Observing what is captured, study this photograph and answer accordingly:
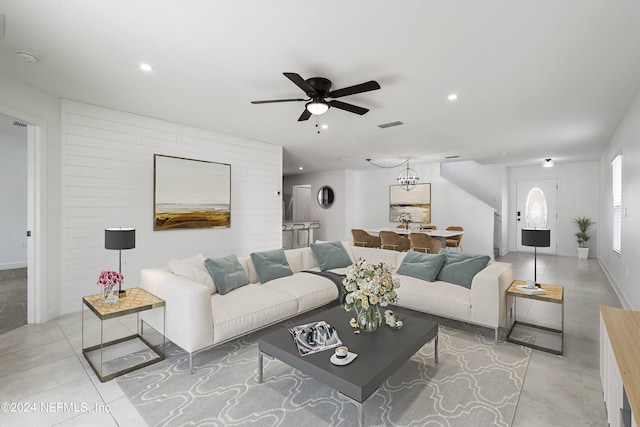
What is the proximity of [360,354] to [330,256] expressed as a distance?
2298mm

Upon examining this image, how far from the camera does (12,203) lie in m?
6.15

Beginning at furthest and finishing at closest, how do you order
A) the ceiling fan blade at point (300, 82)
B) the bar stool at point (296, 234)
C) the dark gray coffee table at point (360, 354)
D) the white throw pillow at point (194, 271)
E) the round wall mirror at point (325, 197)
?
the round wall mirror at point (325, 197) → the bar stool at point (296, 234) → the white throw pillow at point (194, 271) → the ceiling fan blade at point (300, 82) → the dark gray coffee table at point (360, 354)

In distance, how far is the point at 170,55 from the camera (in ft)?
8.58

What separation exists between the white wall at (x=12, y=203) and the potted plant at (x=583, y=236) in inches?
506

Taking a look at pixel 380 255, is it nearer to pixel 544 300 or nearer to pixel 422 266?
pixel 422 266

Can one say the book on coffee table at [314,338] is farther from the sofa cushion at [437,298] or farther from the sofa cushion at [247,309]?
the sofa cushion at [437,298]

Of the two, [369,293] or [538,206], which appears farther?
[538,206]

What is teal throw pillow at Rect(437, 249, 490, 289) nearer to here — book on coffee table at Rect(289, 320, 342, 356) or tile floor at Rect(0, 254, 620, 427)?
tile floor at Rect(0, 254, 620, 427)

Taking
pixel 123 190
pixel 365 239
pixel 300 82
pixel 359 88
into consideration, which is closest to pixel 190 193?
pixel 123 190

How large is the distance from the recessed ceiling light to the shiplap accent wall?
107 cm

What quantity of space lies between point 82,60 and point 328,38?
223cm

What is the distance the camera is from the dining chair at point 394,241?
6.68m

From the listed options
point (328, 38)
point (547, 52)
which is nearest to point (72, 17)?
point (328, 38)

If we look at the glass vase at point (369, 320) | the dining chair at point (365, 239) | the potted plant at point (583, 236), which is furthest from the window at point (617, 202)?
the glass vase at point (369, 320)
